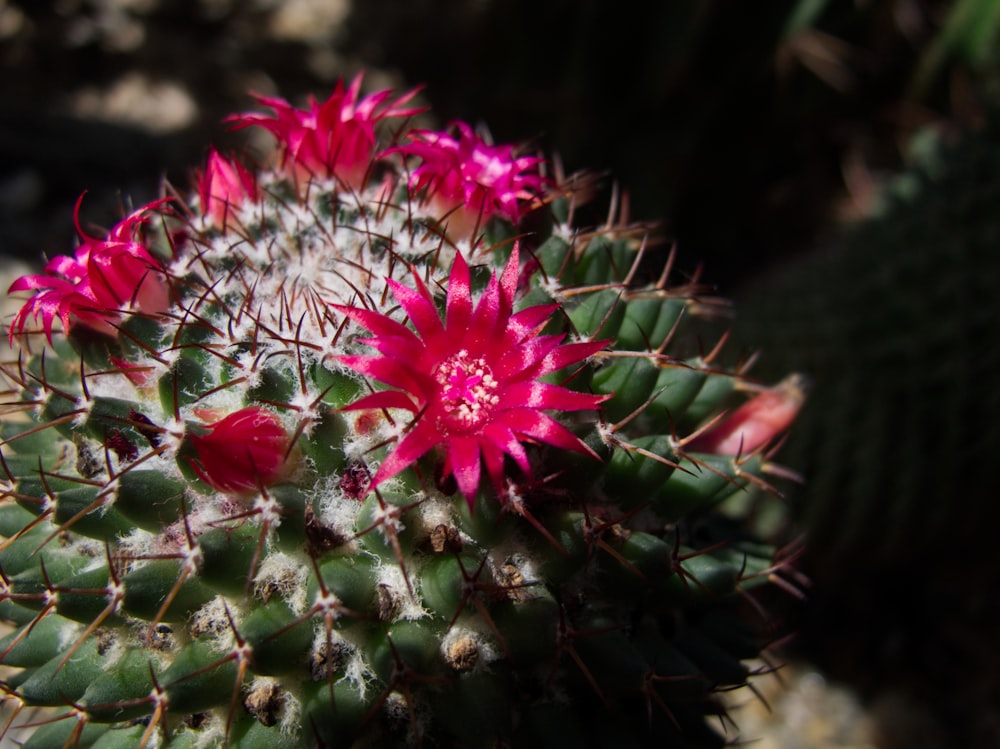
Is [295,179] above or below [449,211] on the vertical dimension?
above

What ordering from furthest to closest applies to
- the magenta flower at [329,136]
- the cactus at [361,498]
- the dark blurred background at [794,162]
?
the dark blurred background at [794,162] < the magenta flower at [329,136] < the cactus at [361,498]

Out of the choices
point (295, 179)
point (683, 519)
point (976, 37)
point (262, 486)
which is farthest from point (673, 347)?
point (976, 37)

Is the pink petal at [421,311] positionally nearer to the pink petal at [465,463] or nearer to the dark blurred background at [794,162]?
the pink petal at [465,463]

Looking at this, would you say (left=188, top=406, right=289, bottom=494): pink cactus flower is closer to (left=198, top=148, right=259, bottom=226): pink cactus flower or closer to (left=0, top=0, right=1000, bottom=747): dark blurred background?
(left=198, top=148, right=259, bottom=226): pink cactus flower

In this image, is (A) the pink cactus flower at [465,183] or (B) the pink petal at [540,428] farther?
(A) the pink cactus flower at [465,183]

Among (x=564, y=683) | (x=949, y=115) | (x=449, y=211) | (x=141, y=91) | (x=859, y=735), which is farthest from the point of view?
(x=141, y=91)

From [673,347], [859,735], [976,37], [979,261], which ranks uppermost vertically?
[976,37]

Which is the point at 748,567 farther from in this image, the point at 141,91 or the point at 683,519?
the point at 141,91

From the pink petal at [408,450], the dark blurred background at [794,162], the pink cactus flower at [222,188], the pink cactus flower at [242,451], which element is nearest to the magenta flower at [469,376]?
the pink petal at [408,450]
